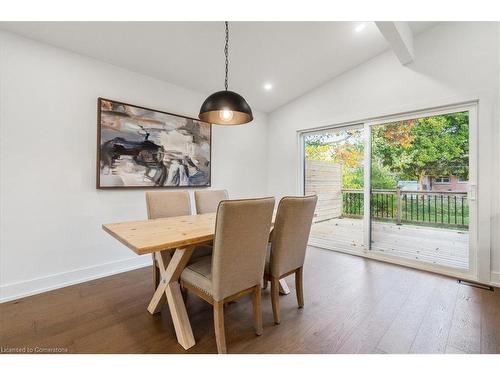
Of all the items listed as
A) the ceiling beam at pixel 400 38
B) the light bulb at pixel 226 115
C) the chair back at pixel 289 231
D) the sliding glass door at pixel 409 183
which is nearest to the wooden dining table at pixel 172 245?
the chair back at pixel 289 231

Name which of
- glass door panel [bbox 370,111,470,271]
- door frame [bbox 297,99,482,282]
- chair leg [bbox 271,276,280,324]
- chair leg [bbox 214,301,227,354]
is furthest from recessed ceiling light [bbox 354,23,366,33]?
chair leg [bbox 214,301,227,354]

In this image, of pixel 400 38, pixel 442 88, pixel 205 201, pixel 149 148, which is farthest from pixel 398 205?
pixel 149 148

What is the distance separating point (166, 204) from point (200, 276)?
3.89 ft

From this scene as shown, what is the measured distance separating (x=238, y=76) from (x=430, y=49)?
7.85ft

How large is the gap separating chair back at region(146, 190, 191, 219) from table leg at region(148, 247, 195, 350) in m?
0.72

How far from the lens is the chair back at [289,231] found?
182cm

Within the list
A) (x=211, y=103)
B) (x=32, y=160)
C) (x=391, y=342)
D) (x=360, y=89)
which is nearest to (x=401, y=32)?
(x=360, y=89)

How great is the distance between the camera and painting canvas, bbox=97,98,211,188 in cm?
272

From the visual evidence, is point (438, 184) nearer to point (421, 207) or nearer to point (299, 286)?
point (421, 207)

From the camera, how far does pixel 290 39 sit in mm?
2777

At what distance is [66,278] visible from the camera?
253cm

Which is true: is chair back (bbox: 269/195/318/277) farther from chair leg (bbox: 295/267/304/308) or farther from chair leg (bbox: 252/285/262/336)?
chair leg (bbox: 252/285/262/336)
